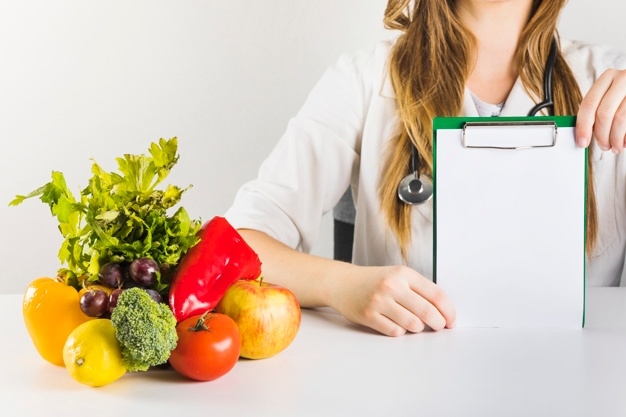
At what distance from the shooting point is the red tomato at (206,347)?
0.92 metres

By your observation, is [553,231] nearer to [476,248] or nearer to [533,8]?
[476,248]

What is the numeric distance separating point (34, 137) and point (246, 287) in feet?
5.80

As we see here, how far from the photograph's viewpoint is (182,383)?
955 millimetres

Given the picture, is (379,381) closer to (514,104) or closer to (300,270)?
(300,270)

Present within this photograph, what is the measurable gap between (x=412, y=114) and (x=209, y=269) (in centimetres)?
82

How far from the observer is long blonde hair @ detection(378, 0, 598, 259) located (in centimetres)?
169

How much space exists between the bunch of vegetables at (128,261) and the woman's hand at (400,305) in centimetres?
25

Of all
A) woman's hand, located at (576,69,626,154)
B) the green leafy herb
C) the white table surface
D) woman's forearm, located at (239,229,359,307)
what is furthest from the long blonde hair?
the green leafy herb

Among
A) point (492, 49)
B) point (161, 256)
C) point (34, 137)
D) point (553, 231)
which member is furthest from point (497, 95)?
point (34, 137)

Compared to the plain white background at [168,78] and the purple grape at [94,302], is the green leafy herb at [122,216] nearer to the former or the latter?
the purple grape at [94,302]

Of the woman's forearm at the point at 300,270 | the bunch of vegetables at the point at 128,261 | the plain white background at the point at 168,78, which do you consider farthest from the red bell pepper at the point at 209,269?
the plain white background at the point at 168,78

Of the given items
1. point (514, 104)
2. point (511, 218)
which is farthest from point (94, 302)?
point (514, 104)

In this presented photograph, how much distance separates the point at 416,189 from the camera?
5.32ft

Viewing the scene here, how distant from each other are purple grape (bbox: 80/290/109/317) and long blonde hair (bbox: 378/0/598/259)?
85 centimetres
